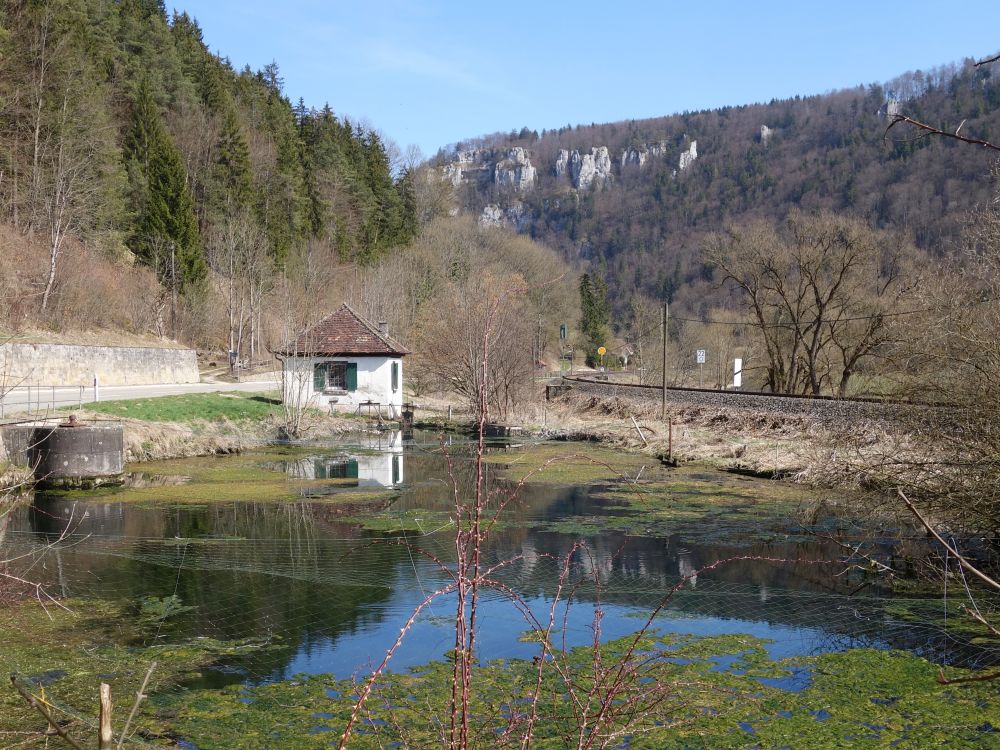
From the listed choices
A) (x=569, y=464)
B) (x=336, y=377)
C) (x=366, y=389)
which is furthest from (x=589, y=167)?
(x=569, y=464)

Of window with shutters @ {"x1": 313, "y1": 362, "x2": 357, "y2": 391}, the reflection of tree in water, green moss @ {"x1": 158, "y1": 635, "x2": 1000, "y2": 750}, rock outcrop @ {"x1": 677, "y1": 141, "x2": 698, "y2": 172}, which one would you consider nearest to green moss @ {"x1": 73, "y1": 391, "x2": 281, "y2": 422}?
window with shutters @ {"x1": 313, "y1": 362, "x2": 357, "y2": 391}

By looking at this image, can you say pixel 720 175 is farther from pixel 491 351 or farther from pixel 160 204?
pixel 491 351

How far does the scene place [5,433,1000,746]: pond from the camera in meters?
8.97

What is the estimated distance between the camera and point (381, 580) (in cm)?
1152

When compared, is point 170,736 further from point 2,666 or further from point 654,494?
point 654,494

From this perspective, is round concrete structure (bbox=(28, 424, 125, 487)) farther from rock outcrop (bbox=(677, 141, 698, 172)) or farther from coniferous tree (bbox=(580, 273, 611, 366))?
rock outcrop (bbox=(677, 141, 698, 172))

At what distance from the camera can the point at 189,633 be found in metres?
9.21

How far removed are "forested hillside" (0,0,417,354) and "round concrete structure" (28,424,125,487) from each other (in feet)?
20.1

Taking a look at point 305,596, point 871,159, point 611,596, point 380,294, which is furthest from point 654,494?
point 871,159

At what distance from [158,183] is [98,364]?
15492 millimetres

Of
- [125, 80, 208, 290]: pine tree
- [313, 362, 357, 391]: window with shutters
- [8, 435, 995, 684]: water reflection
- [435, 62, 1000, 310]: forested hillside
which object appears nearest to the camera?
[8, 435, 995, 684]: water reflection

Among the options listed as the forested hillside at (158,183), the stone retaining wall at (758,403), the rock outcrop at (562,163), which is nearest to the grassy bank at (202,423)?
the forested hillside at (158,183)

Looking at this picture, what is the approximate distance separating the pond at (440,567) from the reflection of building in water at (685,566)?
4 cm

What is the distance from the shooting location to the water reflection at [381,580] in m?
9.15
